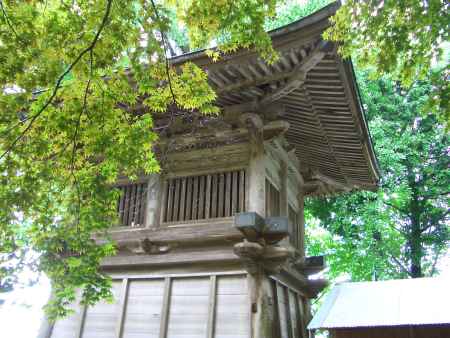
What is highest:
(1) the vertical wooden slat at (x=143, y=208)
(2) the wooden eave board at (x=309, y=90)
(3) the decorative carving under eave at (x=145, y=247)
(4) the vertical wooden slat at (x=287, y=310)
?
(2) the wooden eave board at (x=309, y=90)

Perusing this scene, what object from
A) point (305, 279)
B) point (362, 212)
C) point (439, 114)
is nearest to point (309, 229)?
point (362, 212)

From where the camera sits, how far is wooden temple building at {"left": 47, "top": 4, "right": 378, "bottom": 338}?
6469 mm

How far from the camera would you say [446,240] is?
1445 cm

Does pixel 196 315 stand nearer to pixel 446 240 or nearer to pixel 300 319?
pixel 300 319

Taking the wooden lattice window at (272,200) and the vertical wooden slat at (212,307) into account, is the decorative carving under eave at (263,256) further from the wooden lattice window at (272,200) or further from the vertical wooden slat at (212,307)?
the wooden lattice window at (272,200)

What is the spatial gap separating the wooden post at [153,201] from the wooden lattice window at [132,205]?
17 centimetres

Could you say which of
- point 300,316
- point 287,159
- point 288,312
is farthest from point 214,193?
point 300,316

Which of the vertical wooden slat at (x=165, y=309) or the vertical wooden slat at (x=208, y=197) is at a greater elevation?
the vertical wooden slat at (x=208, y=197)

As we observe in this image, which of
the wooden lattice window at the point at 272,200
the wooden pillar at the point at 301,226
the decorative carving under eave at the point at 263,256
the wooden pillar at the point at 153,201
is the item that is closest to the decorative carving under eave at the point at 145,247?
the wooden pillar at the point at 153,201

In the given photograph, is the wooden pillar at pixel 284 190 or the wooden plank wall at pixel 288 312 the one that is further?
the wooden pillar at pixel 284 190

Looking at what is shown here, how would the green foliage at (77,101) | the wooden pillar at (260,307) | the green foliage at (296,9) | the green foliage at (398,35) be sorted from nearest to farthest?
the green foliage at (77,101)
the green foliage at (398,35)
the wooden pillar at (260,307)
the green foliage at (296,9)

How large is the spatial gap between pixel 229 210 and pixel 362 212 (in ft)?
26.3

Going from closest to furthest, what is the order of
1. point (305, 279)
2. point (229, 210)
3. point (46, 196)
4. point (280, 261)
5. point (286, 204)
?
point (46, 196) < point (280, 261) < point (229, 210) < point (286, 204) < point (305, 279)

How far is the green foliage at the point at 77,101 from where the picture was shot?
14.7 feet
